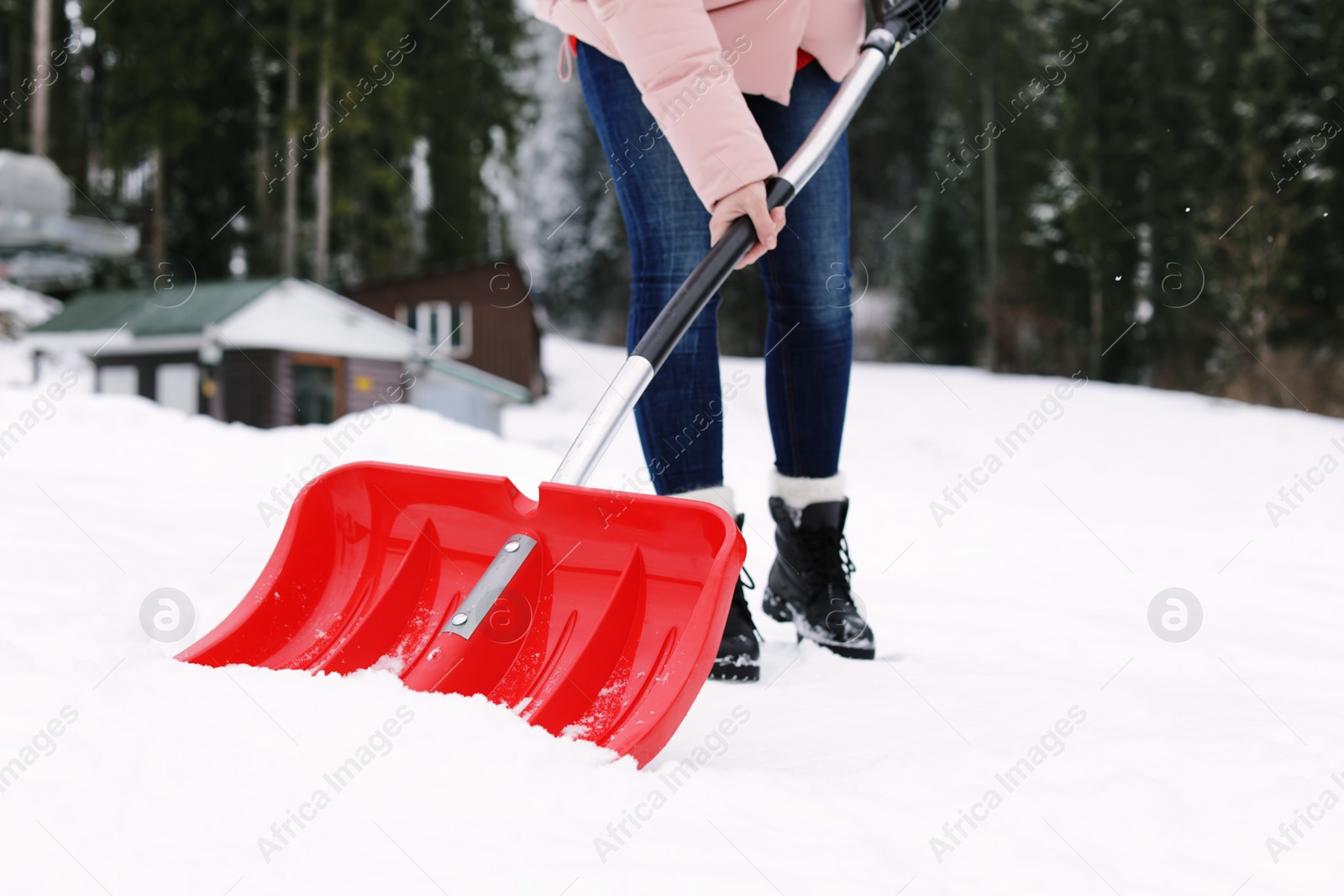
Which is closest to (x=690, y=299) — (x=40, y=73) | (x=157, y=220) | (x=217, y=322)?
(x=217, y=322)

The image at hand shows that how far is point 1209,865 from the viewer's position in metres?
0.81

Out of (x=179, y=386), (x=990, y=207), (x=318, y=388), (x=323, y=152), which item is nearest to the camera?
(x=179, y=386)

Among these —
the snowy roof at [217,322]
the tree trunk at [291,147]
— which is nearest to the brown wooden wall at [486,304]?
the tree trunk at [291,147]

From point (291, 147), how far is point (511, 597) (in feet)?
44.6

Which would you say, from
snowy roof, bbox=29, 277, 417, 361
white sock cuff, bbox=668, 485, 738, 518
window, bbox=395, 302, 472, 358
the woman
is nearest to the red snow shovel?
the woman

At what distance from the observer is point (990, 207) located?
21.2m

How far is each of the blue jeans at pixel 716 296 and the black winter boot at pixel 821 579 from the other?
80 mm

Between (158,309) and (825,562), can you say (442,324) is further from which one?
(825,562)

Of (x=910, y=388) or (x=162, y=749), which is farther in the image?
(x=910, y=388)

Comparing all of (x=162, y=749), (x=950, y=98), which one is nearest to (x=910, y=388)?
(x=950, y=98)

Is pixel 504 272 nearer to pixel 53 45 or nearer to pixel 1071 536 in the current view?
pixel 53 45

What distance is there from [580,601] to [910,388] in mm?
14471

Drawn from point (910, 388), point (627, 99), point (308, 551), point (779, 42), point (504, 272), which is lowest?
point (910, 388)

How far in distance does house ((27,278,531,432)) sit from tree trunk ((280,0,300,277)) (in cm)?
186
